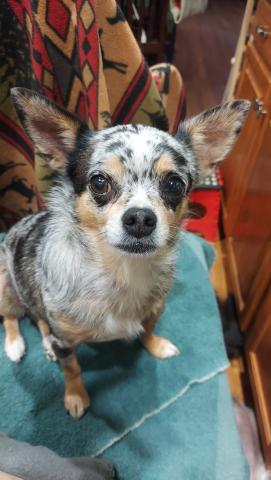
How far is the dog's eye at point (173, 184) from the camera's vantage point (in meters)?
0.95

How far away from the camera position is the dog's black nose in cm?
84

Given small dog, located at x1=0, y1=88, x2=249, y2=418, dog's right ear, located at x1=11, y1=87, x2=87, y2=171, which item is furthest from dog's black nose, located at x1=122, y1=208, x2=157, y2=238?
dog's right ear, located at x1=11, y1=87, x2=87, y2=171

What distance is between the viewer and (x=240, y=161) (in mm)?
1916

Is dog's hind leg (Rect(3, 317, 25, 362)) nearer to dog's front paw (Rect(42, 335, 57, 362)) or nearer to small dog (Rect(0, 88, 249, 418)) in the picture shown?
dog's front paw (Rect(42, 335, 57, 362))

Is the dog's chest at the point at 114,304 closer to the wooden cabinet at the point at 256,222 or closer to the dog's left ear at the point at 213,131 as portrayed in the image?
the dog's left ear at the point at 213,131

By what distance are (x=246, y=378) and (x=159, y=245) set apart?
114 centimetres

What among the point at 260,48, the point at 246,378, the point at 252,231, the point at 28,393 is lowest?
the point at 246,378

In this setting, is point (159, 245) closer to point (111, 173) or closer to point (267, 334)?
point (111, 173)

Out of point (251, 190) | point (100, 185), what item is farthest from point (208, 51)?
point (100, 185)

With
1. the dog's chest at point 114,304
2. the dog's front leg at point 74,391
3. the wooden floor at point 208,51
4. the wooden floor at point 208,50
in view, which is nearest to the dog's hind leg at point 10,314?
the dog's front leg at point 74,391

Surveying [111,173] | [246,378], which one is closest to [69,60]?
[111,173]

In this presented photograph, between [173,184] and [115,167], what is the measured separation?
17 cm

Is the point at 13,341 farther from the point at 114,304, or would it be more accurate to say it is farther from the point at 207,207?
the point at 207,207

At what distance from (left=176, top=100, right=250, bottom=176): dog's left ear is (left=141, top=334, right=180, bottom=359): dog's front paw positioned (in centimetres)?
67
